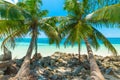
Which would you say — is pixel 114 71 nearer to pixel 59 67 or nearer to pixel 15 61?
pixel 59 67

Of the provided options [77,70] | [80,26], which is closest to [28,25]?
[80,26]

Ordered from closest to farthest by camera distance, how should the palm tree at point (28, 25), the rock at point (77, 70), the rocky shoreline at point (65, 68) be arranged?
the palm tree at point (28, 25) < the rocky shoreline at point (65, 68) < the rock at point (77, 70)

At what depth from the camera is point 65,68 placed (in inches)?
550

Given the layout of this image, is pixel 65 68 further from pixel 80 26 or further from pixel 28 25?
pixel 28 25

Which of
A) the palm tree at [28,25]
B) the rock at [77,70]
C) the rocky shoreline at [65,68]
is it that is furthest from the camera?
the rock at [77,70]

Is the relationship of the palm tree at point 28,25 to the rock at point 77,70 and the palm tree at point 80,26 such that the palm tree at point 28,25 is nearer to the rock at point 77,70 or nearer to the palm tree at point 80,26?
the palm tree at point 80,26

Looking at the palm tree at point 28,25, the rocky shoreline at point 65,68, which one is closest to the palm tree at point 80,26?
the palm tree at point 28,25

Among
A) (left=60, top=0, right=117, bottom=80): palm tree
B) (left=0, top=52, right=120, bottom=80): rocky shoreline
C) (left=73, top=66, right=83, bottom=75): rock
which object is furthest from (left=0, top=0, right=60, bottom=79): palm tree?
(left=73, top=66, right=83, bottom=75): rock

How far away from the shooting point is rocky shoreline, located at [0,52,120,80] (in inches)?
503

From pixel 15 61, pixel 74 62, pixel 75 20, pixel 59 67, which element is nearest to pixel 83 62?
pixel 74 62

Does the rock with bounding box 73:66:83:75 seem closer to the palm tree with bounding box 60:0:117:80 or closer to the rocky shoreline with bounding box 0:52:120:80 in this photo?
the rocky shoreline with bounding box 0:52:120:80

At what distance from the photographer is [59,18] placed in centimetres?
1353

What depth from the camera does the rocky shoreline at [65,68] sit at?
12781 millimetres

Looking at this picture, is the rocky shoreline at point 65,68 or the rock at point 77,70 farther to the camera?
the rock at point 77,70
